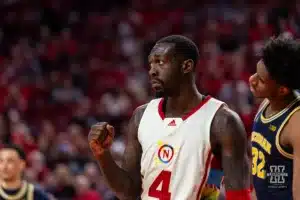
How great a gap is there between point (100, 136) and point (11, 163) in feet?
8.68

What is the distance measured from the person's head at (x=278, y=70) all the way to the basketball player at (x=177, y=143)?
27 centimetres

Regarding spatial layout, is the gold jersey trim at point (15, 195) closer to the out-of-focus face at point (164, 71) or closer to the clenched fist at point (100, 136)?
the clenched fist at point (100, 136)

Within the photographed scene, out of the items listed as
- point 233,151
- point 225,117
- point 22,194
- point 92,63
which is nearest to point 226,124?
point 225,117

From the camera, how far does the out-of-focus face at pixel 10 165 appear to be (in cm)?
644

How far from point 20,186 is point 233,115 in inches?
117

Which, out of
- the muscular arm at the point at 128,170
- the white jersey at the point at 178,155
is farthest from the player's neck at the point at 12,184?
the white jersey at the point at 178,155

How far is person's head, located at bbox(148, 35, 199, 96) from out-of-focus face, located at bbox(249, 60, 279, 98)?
35 centimetres

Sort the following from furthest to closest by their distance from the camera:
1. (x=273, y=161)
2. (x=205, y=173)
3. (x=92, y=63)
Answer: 1. (x=92, y=63)
2. (x=273, y=161)
3. (x=205, y=173)

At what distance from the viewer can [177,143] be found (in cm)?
406

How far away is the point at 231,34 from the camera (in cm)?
1313

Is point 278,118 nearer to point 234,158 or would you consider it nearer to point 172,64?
point 234,158

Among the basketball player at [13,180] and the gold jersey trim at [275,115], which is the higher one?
the gold jersey trim at [275,115]

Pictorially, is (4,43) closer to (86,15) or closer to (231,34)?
(86,15)

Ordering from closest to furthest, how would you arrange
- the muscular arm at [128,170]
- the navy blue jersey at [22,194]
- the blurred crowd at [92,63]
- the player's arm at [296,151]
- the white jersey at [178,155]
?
the player's arm at [296,151]
the white jersey at [178,155]
the muscular arm at [128,170]
the navy blue jersey at [22,194]
the blurred crowd at [92,63]
